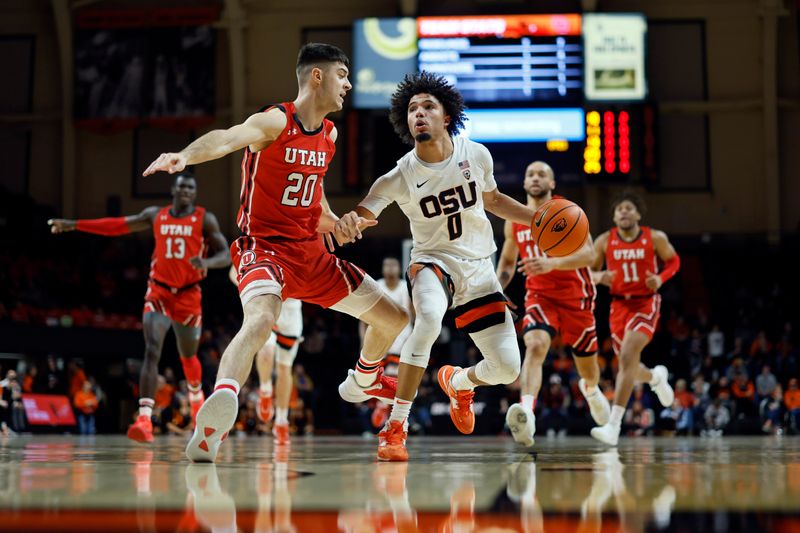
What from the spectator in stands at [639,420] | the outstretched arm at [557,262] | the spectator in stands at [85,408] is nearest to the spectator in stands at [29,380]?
the spectator in stands at [85,408]

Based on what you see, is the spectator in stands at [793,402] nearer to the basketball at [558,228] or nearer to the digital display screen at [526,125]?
the digital display screen at [526,125]

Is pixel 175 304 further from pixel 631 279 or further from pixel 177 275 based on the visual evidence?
pixel 631 279

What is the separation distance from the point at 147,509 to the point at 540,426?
40.1 feet

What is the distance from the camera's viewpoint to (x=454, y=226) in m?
5.09

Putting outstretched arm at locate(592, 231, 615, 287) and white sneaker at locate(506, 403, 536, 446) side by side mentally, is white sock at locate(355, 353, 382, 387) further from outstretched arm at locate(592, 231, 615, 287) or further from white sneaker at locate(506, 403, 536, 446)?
outstretched arm at locate(592, 231, 615, 287)

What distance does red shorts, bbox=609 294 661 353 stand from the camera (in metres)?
7.53

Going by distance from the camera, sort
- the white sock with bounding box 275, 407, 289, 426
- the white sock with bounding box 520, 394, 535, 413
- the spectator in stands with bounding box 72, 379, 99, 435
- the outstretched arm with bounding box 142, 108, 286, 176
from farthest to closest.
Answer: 1. the spectator in stands with bounding box 72, 379, 99, 435
2. the white sock with bounding box 275, 407, 289, 426
3. the white sock with bounding box 520, 394, 535, 413
4. the outstretched arm with bounding box 142, 108, 286, 176

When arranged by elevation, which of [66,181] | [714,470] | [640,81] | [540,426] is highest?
[640,81]

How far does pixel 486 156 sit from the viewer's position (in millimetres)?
5188

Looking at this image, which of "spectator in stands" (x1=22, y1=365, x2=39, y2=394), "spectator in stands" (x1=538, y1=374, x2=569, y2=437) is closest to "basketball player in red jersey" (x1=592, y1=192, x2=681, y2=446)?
"spectator in stands" (x1=538, y1=374, x2=569, y2=437)

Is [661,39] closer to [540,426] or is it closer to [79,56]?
[540,426]

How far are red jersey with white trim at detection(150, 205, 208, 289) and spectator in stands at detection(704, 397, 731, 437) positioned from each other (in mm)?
8546

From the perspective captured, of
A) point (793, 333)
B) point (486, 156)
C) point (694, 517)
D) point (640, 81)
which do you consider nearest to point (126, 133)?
point (640, 81)

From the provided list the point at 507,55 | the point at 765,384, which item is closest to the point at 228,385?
the point at 765,384
